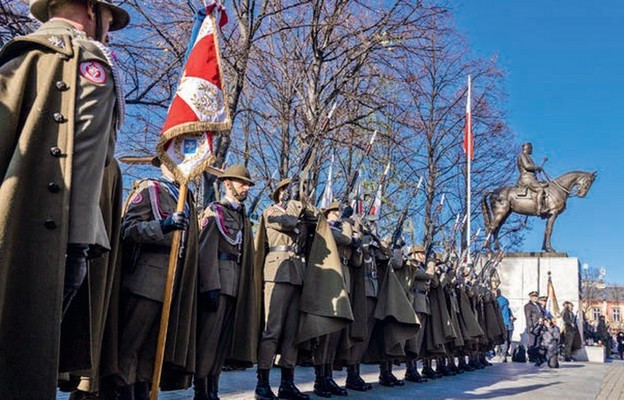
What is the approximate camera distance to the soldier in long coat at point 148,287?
13.8ft

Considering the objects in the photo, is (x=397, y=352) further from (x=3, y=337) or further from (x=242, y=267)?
(x=3, y=337)

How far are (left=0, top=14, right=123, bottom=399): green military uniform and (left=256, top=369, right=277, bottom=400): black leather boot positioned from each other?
3665 millimetres

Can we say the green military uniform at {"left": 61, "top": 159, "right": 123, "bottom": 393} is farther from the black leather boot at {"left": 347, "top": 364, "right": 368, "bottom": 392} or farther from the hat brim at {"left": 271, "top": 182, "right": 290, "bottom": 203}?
the black leather boot at {"left": 347, "top": 364, "right": 368, "bottom": 392}

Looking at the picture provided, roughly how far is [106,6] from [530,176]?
825 inches

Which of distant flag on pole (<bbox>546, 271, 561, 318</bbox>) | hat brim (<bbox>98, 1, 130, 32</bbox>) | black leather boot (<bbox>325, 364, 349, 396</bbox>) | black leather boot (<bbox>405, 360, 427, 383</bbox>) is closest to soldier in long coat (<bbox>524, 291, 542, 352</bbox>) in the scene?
distant flag on pole (<bbox>546, 271, 561, 318</bbox>)

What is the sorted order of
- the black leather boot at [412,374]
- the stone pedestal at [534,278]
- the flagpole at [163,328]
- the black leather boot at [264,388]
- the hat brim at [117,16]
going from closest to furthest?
1. the hat brim at [117,16]
2. the flagpole at [163,328]
3. the black leather boot at [264,388]
4. the black leather boot at [412,374]
5. the stone pedestal at [534,278]

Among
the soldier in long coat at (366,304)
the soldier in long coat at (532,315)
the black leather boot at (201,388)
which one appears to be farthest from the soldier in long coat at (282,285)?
the soldier in long coat at (532,315)

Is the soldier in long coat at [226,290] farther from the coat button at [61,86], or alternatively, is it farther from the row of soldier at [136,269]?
the coat button at [61,86]

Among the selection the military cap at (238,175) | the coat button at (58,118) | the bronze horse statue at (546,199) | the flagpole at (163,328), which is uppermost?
the bronze horse statue at (546,199)

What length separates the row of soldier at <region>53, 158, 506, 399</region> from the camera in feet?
14.0

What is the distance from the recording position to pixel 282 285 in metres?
6.13

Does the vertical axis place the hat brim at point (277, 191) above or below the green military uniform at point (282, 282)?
above

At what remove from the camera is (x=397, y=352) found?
7.95 m

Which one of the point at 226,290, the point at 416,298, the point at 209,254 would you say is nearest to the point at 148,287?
the point at 209,254
